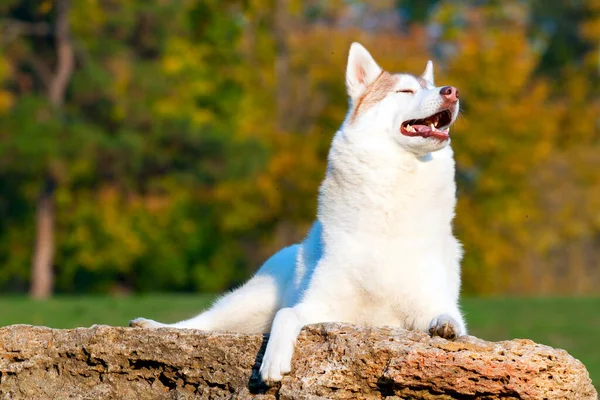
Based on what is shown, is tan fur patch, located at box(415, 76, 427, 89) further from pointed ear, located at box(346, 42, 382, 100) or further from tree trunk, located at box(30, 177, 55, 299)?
tree trunk, located at box(30, 177, 55, 299)

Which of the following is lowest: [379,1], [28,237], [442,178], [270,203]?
[28,237]

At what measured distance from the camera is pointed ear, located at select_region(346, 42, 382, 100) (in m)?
6.49

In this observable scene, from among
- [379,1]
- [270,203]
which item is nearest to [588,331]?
[270,203]

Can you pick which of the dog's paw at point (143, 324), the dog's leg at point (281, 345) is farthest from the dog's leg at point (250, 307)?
the dog's leg at point (281, 345)

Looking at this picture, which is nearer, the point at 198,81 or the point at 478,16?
the point at 198,81

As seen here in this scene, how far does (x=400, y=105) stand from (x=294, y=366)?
184 cm

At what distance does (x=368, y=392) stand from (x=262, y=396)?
0.55 meters

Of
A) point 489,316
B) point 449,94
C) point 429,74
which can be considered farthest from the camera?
point 489,316

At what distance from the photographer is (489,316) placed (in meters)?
19.4

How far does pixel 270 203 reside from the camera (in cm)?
3281

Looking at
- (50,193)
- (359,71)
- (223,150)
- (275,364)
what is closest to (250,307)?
(275,364)

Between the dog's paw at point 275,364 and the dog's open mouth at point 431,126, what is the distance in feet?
5.43

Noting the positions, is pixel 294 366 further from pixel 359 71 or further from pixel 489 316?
pixel 489 316

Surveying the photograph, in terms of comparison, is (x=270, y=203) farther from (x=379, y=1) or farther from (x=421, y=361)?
(x=421, y=361)
